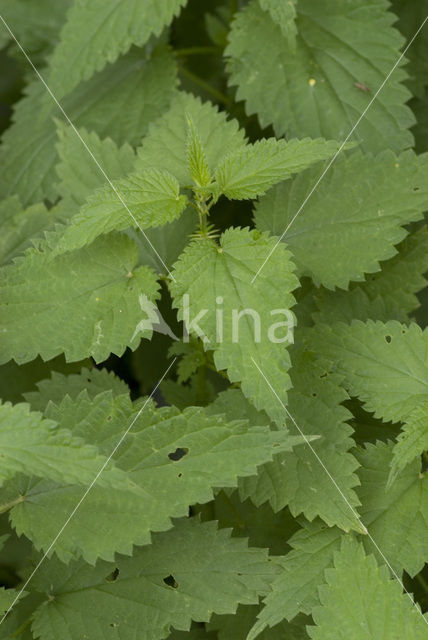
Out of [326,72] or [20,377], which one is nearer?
[326,72]

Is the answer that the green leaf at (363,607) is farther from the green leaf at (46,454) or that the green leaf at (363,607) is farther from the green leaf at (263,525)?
the green leaf at (46,454)

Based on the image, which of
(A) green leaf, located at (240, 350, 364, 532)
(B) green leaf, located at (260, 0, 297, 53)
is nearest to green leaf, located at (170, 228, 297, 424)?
(A) green leaf, located at (240, 350, 364, 532)

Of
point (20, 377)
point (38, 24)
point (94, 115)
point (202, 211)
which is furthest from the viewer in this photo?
point (38, 24)

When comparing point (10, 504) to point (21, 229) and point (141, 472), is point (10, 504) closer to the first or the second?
point (141, 472)

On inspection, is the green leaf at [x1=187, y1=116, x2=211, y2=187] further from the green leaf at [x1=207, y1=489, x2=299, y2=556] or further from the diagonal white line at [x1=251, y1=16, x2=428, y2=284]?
the green leaf at [x1=207, y1=489, x2=299, y2=556]

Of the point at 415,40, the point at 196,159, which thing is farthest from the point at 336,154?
the point at 415,40

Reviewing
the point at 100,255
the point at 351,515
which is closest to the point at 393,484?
the point at 351,515

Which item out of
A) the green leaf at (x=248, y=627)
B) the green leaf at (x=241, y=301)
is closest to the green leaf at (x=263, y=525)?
the green leaf at (x=248, y=627)

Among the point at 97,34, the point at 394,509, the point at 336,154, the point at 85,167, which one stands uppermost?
the point at 97,34
